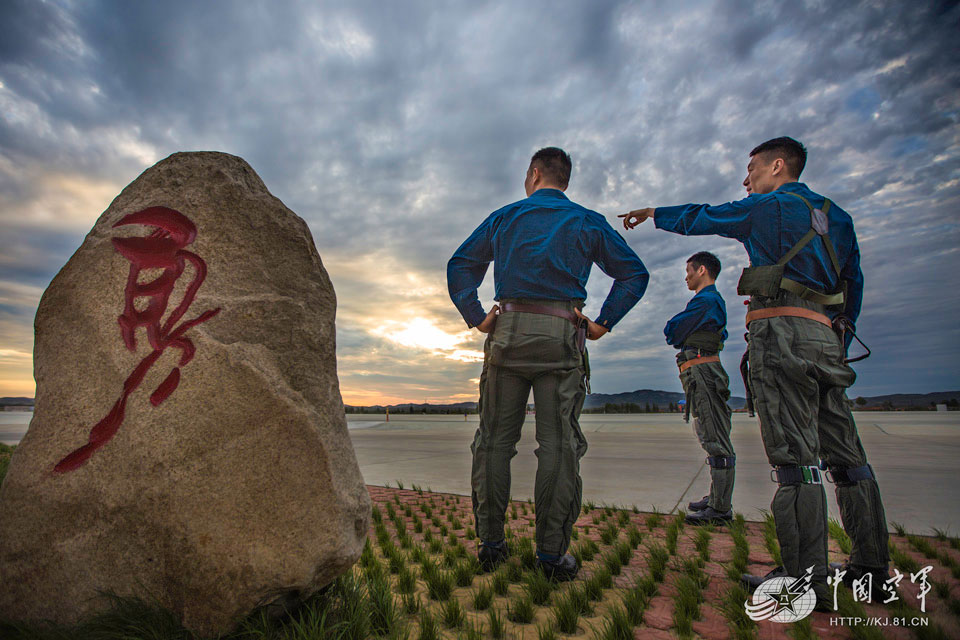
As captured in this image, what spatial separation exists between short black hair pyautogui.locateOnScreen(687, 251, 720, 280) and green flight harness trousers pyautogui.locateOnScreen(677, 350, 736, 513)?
692 millimetres

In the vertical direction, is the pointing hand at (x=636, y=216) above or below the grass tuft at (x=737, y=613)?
above

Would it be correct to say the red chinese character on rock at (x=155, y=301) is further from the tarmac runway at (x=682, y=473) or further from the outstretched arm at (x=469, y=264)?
the tarmac runway at (x=682, y=473)

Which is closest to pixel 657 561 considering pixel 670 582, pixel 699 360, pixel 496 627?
pixel 670 582

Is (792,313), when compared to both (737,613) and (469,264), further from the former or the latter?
(469,264)

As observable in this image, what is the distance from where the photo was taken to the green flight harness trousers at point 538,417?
2297 millimetres

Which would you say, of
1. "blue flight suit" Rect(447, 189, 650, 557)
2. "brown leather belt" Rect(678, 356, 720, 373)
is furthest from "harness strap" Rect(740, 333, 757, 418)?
"brown leather belt" Rect(678, 356, 720, 373)

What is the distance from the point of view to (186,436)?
1.62 metres

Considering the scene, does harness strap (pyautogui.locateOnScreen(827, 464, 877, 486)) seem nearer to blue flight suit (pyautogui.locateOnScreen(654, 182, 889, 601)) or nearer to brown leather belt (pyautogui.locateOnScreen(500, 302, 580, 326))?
blue flight suit (pyautogui.locateOnScreen(654, 182, 889, 601))

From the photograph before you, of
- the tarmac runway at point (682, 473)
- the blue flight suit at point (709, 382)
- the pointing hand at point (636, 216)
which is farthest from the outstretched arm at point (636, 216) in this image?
the tarmac runway at point (682, 473)

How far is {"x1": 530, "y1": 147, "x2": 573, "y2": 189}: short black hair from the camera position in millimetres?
2812

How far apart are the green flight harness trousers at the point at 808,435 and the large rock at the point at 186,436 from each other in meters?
1.65

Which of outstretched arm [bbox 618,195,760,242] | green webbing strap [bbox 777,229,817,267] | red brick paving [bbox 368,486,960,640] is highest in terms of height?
outstretched arm [bbox 618,195,760,242]

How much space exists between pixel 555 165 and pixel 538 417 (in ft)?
4.61

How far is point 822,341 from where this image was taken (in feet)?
6.88
